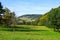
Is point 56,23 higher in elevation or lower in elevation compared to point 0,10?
lower

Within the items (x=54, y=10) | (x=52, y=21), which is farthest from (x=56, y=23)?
(x=54, y=10)

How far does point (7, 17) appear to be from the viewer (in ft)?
341

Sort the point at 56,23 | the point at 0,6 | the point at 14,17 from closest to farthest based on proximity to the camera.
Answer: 1. the point at 56,23
2. the point at 0,6
3. the point at 14,17

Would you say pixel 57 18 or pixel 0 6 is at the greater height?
pixel 0 6

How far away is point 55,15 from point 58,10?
258 cm

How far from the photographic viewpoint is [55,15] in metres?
74.2

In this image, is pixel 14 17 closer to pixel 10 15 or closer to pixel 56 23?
pixel 10 15

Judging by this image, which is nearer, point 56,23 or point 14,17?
point 56,23

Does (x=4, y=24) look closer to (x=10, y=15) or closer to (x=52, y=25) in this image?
(x=10, y=15)

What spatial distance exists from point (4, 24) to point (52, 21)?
3652cm

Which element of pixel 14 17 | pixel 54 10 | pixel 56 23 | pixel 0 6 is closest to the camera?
pixel 56 23

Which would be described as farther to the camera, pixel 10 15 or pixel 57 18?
pixel 10 15

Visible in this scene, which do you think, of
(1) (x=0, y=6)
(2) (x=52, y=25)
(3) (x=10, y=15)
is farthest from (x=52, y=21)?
(3) (x=10, y=15)

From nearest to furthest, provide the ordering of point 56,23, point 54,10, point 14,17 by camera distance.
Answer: point 56,23, point 54,10, point 14,17
